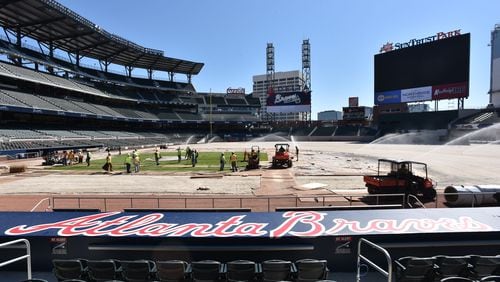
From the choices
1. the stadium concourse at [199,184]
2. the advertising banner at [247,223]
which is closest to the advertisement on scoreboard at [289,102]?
the stadium concourse at [199,184]

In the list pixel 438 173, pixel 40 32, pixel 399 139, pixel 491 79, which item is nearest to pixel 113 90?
pixel 40 32

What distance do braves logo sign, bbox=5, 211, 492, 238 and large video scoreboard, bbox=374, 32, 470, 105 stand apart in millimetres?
Answer: 85368

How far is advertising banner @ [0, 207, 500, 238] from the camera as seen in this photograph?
6613mm

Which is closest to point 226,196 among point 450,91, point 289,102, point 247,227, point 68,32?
point 247,227

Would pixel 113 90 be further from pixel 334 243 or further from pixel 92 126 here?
pixel 334 243

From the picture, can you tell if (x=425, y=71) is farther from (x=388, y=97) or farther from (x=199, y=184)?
(x=199, y=184)

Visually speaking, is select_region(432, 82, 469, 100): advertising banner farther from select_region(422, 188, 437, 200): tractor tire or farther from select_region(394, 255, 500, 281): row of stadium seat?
select_region(394, 255, 500, 281): row of stadium seat

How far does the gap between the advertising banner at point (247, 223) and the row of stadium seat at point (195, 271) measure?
2.60ft

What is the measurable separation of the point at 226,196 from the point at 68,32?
68308 millimetres

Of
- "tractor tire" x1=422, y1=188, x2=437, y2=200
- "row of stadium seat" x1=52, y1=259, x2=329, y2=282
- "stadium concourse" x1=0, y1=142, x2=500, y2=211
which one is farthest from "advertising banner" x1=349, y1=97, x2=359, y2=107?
"row of stadium seat" x1=52, y1=259, x2=329, y2=282

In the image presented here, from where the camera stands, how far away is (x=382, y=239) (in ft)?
21.1

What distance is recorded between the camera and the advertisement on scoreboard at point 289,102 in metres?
115

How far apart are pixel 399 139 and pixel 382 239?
84.7 m

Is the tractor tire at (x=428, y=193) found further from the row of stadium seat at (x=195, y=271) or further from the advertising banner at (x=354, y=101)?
the advertising banner at (x=354, y=101)
